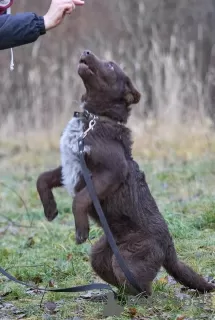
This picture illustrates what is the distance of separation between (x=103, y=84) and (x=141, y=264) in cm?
135

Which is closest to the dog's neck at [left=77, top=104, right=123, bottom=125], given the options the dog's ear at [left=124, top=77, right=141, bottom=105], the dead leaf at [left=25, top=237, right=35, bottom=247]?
the dog's ear at [left=124, top=77, right=141, bottom=105]

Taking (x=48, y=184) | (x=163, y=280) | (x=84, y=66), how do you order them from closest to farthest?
(x=84, y=66), (x=48, y=184), (x=163, y=280)

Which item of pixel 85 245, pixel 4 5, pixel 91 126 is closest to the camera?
pixel 4 5

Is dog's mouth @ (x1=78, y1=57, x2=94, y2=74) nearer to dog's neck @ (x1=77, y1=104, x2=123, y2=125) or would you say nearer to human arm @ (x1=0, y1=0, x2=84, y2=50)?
dog's neck @ (x1=77, y1=104, x2=123, y2=125)

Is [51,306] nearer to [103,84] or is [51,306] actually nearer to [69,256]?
[69,256]

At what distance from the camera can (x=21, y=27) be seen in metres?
4.37

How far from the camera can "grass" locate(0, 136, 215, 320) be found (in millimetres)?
4887

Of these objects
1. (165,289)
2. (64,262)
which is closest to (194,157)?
(64,262)

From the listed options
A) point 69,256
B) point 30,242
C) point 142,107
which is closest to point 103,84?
point 69,256

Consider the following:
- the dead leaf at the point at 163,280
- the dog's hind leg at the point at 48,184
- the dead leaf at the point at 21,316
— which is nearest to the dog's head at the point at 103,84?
the dog's hind leg at the point at 48,184

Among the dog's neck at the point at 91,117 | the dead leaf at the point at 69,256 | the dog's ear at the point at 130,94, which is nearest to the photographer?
the dog's neck at the point at 91,117

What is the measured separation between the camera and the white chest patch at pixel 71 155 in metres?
5.01

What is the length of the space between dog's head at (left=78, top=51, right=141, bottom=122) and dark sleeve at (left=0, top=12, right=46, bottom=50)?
0.77m

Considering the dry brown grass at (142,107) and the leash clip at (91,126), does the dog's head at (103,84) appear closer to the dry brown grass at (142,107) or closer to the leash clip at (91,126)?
the leash clip at (91,126)
